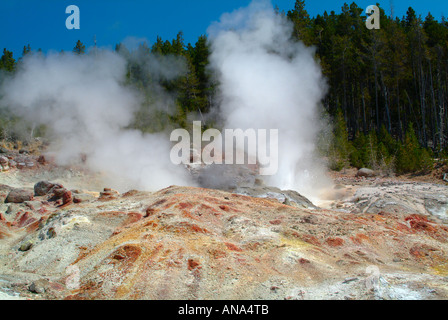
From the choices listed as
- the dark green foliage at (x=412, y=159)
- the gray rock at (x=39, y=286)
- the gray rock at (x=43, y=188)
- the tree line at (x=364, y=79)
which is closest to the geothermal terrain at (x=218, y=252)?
the gray rock at (x=39, y=286)

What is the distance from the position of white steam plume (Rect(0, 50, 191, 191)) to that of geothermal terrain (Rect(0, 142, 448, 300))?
18.5 ft

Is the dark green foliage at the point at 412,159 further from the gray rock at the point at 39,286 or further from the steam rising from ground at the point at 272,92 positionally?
the gray rock at the point at 39,286

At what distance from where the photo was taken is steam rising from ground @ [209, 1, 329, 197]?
45.7 feet

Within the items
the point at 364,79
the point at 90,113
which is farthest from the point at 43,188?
the point at 364,79

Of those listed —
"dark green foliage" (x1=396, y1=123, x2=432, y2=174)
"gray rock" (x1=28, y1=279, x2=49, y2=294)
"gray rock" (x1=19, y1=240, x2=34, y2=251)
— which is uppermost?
"dark green foliage" (x1=396, y1=123, x2=432, y2=174)

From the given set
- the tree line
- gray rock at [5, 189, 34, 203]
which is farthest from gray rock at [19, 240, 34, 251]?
the tree line

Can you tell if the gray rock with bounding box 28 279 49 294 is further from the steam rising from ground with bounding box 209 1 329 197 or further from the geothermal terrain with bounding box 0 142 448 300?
the steam rising from ground with bounding box 209 1 329 197

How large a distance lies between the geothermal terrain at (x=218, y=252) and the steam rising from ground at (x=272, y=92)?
4.91 m

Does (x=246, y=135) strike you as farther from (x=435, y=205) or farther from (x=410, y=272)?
(x=410, y=272)

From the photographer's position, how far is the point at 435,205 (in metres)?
9.63

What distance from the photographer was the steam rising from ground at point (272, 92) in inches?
548

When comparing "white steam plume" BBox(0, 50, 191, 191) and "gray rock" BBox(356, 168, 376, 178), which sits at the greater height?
"white steam plume" BBox(0, 50, 191, 191)

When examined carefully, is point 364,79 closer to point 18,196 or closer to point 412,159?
point 412,159

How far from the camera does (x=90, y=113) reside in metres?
16.0
